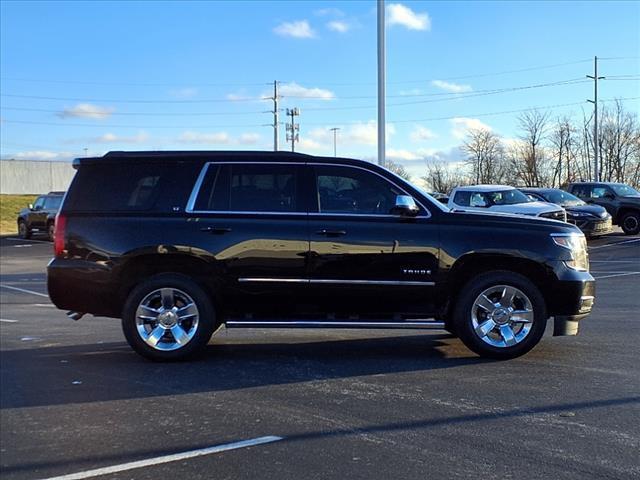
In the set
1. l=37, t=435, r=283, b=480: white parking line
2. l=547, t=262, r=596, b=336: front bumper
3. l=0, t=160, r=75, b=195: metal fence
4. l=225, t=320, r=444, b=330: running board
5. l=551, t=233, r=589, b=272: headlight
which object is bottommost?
l=37, t=435, r=283, b=480: white parking line

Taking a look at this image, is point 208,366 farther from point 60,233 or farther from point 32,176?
point 32,176

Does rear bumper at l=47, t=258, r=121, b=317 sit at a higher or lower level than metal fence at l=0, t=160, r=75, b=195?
lower

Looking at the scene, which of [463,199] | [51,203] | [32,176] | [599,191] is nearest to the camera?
[463,199]

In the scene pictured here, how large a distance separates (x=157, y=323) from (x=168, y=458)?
100 inches

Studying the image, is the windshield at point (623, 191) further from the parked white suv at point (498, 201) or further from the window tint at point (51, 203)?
the window tint at point (51, 203)

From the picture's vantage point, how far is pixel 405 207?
629 centimetres

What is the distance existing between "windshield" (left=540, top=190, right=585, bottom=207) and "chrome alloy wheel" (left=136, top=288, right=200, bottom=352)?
56.9 feet

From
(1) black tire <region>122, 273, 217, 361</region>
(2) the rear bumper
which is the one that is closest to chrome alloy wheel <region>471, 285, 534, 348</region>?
(1) black tire <region>122, 273, 217, 361</region>

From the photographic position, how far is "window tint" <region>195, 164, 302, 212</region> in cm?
654

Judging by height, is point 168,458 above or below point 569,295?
below

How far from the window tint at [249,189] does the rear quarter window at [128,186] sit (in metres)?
0.22

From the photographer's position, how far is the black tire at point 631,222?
23.1 m

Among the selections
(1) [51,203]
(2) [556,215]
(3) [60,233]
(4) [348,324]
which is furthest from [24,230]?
(4) [348,324]

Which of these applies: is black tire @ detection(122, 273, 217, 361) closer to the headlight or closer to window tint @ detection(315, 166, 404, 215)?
window tint @ detection(315, 166, 404, 215)
